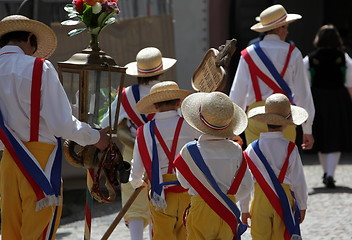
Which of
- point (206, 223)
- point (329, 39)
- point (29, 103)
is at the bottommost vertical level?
point (329, 39)

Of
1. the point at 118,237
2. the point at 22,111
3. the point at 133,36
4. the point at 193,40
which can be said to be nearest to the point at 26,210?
the point at 22,111

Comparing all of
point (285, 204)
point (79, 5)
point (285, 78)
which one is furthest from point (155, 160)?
point (285, 78)

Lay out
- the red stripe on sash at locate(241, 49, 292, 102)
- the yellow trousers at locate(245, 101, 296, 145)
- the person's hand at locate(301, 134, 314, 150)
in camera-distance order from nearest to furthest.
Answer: the yellow trousers at locate(245, 101, 296, 145)
the red stripe on sash at locate(241, 49, 292, 102)
the person's hand at locate(301, 134, 314, 150)

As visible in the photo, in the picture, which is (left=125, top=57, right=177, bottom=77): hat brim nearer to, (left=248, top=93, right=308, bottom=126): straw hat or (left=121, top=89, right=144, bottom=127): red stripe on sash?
(left=121, top=89, right=144, bottom=127): red stripe on sash

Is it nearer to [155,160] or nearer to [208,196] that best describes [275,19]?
[155,160]

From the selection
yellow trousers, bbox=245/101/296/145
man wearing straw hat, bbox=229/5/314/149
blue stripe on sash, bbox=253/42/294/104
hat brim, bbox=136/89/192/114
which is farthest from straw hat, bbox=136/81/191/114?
blue stripe on sash, bbox=253/42/294/104

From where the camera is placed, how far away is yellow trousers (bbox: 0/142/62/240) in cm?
506

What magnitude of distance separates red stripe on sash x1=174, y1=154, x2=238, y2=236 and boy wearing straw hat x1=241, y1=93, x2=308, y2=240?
2.54ft

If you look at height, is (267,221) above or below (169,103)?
below

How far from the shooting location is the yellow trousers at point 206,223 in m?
5.32

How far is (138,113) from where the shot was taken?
6.93 meters

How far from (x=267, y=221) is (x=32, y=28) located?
6.69 feet

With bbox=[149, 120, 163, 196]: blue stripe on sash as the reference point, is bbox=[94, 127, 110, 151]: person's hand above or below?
above

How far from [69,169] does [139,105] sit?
3525 mm
